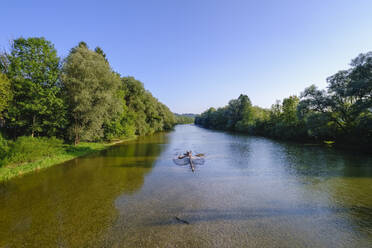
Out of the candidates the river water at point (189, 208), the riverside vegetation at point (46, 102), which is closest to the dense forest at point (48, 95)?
the riverside vegetation at point (46, 102)

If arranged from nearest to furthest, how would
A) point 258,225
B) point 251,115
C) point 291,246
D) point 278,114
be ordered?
point 291,246
point 258,225
point 278,114
point 251,115

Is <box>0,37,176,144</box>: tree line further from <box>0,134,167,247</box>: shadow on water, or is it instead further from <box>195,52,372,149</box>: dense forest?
<box>195,52,372,149</box>: dense forest

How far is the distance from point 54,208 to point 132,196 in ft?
13.2

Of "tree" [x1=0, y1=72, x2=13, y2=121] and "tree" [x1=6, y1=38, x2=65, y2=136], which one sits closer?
"tree" [x1=0, y1=72, x2=13, y2=121]

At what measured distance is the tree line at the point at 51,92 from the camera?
1691 centimetres

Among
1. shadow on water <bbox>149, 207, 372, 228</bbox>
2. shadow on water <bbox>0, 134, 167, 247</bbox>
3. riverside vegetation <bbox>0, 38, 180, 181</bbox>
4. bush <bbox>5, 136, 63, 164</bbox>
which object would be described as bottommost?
shadow on water <bbox>0, 134, 167, 247</bbox>

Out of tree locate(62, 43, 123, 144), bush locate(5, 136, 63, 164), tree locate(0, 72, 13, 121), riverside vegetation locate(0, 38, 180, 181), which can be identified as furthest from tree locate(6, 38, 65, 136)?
bush locate(5, 136, 63, 164)

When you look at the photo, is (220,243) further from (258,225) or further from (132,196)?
(132,196)

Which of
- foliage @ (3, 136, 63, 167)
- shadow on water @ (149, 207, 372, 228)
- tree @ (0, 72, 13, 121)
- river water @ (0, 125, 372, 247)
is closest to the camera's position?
river water @ (0, 125, 372, 247)

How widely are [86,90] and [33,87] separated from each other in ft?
16.3

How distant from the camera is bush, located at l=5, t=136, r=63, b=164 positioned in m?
13.9

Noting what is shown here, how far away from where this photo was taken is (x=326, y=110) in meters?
29.7

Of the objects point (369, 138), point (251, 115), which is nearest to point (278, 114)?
point (251, 115)

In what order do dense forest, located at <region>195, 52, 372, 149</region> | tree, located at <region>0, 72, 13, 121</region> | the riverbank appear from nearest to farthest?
the riverbank, tree, located at <region>0, 72, 13, 121</region>, dense forest, located at <region>195, 52, 372, 149</region>
